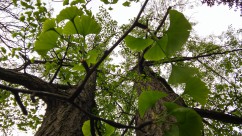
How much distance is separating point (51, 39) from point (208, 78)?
7.60 m

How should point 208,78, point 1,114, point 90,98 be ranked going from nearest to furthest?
point 90,98 < point 1,114 < point 208,78

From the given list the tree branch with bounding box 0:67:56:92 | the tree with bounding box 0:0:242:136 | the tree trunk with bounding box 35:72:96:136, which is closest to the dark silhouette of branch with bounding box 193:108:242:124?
the tree with bounding box 0:0:242:136

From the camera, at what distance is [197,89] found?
82 centimetres

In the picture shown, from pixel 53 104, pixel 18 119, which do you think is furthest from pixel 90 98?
pixel 18 119

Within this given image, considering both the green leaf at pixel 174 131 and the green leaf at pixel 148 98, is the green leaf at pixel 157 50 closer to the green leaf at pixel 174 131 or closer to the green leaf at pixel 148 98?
the green leaf at pixel 148 98

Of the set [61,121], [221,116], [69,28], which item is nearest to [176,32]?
[69,28]

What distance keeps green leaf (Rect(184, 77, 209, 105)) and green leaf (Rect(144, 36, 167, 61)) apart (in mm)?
133

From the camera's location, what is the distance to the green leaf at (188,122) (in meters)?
0.69

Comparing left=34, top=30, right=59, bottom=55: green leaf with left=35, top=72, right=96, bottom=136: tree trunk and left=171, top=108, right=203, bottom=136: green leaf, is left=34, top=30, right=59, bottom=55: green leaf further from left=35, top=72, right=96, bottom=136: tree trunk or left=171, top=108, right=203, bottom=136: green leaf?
left=35, top=72, right=96, bottom=136: tree trunk

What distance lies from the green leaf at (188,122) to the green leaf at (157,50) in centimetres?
20

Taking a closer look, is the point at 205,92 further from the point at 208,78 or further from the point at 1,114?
the point at 208,78

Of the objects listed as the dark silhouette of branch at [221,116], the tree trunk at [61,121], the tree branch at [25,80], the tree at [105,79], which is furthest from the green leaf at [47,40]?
the dark silhouette of branch at [221,116]

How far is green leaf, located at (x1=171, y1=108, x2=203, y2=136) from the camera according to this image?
2.26 ft

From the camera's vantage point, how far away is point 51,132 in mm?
3100
